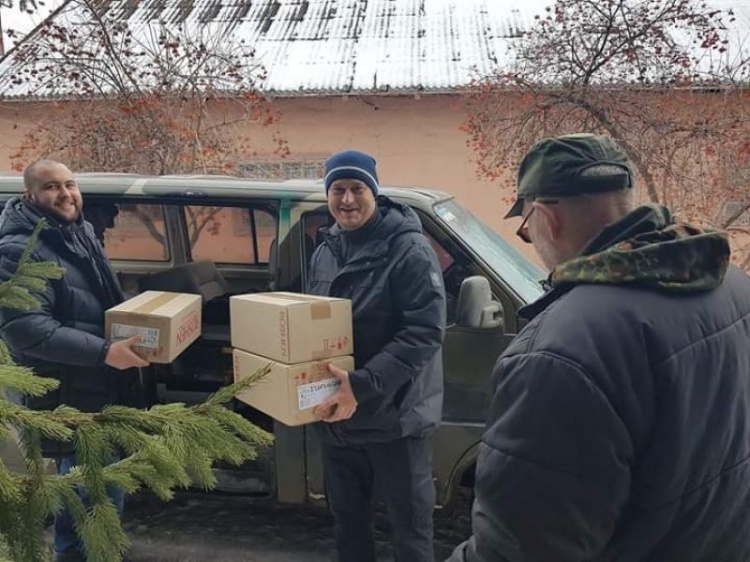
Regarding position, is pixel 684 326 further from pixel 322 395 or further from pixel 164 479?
pixel 322 395

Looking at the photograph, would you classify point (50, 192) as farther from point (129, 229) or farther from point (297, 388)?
point (297, 388)

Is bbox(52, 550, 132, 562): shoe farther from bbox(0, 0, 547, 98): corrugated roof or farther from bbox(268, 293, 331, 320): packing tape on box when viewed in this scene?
bbox(0, 0, 547, 98): corrugated roof

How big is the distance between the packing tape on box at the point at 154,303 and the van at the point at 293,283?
527mm

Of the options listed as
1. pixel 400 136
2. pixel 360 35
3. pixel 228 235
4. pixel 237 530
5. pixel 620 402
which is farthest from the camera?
pixel 360 35

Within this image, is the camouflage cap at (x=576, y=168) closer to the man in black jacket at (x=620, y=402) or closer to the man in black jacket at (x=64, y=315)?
the man in black jacket at (x=620, y=402)

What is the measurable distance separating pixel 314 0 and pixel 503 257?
9.61 meters

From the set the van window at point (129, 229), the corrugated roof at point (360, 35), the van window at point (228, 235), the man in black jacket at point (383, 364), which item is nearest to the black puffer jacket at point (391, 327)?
the man in black jacket at point (383, 364)

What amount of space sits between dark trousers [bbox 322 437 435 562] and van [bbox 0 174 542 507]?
19.4 inches

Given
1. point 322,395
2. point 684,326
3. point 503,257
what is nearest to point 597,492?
point 684,326

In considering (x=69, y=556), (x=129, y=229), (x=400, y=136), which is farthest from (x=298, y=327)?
(x=400, y=136)

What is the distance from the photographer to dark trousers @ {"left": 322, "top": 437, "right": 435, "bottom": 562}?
8.03ft

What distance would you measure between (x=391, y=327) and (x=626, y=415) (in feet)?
4.50

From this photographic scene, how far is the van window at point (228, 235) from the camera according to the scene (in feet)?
12.4

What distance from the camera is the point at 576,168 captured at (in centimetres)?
129
